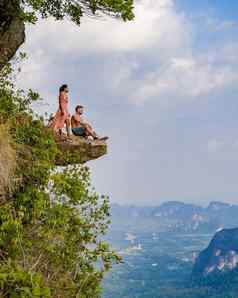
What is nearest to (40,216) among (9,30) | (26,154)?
(26,154)

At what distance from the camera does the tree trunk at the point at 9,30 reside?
1888cm

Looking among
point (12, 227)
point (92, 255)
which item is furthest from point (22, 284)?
point (92, 255)

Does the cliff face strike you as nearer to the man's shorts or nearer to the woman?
the man's shorts

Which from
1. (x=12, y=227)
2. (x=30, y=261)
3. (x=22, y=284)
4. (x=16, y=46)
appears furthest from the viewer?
(x=16, y=46)

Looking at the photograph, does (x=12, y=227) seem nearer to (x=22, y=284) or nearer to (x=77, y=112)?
(x=22, y=284)

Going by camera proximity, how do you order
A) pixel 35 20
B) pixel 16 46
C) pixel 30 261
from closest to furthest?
1. pixel 30 261
2. pixel 35 20
3. pixel 16 46

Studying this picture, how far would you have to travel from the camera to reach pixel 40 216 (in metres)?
17.8

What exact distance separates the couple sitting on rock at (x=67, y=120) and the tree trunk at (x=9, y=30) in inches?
102

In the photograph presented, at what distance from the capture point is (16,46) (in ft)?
65.4

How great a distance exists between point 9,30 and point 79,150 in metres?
5.49

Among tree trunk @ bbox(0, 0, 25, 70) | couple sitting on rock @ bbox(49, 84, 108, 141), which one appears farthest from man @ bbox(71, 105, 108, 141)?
tree trunk @ bbox(0, 0, 25, 70)

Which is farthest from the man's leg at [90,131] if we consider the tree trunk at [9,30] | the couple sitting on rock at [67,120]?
the tree trunk at [9,30]

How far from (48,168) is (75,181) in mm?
1740

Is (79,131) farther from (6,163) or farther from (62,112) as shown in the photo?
(6,163)
